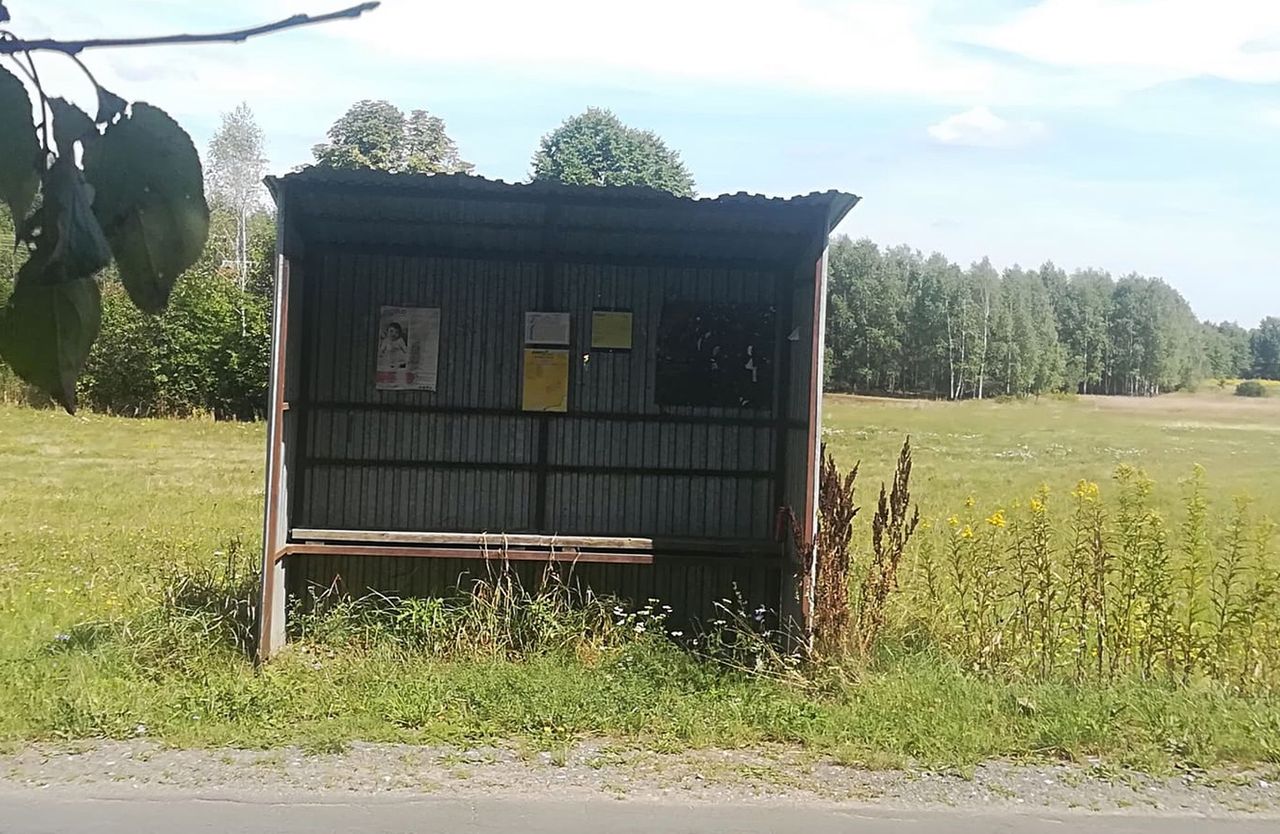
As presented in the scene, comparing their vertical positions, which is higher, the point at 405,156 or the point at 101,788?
the point at 405,156

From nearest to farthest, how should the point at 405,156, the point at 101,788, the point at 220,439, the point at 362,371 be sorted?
the point at 101,788 → the point at 362,371 → the point at 220,439 → the point at 405,156

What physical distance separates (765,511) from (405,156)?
31.4 m

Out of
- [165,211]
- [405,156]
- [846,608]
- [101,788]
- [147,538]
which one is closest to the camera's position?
[165,211]

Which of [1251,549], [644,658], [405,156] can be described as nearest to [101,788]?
[644,658]

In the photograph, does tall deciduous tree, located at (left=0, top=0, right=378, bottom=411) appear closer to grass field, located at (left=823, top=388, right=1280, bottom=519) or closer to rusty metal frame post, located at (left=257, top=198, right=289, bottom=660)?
rusty metal frame post, located at (left=257, top=198, right=289, bottom=660)

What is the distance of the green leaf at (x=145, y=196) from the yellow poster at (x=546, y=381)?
21.7ft

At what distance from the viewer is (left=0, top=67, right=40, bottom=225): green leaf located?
0.73 meters

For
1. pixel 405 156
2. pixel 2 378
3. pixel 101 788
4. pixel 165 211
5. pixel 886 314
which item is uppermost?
pixel 405 156

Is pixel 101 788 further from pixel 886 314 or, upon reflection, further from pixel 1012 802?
pixel 886 314

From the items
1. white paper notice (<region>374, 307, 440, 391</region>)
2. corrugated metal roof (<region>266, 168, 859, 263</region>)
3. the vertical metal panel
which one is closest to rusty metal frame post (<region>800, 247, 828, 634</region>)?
corrugated metal roof (<region>266, 168, 859, 263</region>)

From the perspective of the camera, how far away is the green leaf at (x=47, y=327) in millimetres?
719

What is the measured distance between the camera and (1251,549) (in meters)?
10.1

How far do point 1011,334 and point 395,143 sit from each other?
20319 millimetres

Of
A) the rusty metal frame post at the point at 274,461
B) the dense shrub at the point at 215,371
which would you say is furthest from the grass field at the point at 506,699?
the dense shrub at the point at 215,371
